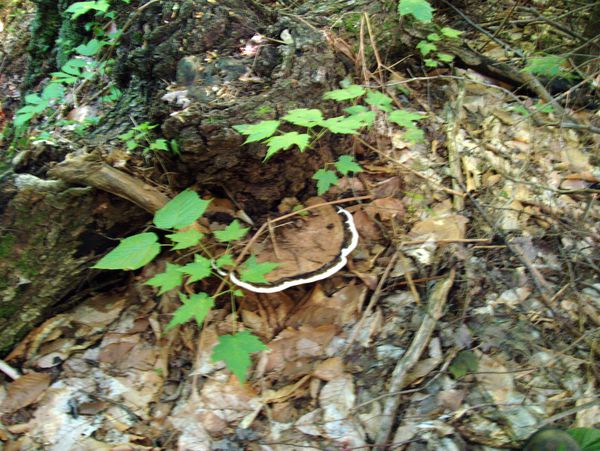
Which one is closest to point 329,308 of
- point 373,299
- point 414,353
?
point 373,299

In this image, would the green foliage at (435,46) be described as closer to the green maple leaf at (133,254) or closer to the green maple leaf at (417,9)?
the green maple leaf at (417,9)

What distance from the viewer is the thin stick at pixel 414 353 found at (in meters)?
2.12

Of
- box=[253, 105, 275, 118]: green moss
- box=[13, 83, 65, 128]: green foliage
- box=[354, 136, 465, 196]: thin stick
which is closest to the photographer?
box=[253, 105, 275, 118]: green moss

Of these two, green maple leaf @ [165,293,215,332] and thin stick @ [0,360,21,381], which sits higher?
green maple leaf @ [165,293,215,332]

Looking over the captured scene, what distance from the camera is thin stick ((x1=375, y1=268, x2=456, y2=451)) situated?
6.97 feet

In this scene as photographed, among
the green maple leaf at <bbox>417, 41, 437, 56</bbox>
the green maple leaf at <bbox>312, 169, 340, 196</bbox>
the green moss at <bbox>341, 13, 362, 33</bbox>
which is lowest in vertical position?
the green maple leaf at <bbox>312, 169, 340, 196</bbox>

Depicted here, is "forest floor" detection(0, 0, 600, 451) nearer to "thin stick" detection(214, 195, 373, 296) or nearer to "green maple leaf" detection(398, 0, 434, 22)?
"thin stick" detection(214, 195, 373, 296)

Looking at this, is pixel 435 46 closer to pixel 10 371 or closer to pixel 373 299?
pixel 373 299

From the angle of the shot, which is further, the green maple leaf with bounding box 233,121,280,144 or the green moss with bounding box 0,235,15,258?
the green moss with bounding box 0,235,15,258

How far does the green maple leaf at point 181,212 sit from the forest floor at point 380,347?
411 mm

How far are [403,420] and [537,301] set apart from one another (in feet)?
3.21

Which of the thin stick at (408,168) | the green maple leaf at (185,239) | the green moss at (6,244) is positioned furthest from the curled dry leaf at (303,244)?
the green moss at (6,244)

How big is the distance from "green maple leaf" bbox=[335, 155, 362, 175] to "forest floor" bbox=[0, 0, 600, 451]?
0.26m

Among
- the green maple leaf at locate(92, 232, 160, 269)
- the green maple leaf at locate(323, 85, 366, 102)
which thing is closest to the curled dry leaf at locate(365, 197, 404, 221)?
the green maple leaf at locate(323, 85, 366, 102)
